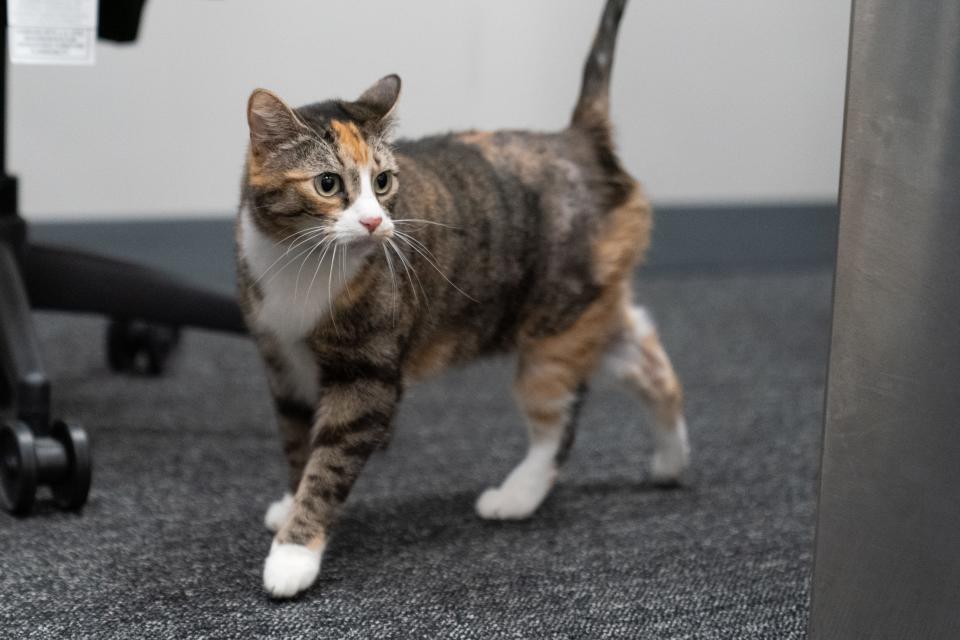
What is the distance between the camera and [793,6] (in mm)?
2709

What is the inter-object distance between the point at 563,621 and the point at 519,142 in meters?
0.58

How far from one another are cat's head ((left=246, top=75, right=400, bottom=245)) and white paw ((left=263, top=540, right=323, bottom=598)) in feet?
1.02

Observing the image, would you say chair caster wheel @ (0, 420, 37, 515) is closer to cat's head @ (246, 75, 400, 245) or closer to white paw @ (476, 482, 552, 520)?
cat's head @ (246, 75, 400, 245)

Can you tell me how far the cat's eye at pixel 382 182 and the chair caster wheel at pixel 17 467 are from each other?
0.52 meters

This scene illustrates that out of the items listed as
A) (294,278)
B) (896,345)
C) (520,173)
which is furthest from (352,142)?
(896,345)

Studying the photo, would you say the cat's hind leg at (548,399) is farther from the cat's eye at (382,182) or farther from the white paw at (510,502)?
the cat's eye at (382,182)

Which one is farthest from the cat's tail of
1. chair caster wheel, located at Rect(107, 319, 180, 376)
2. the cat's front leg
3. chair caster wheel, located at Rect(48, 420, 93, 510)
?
chair caster wheel, located at Rect(107, 319, 180, 376)

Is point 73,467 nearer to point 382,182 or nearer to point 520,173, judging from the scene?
point 382,182

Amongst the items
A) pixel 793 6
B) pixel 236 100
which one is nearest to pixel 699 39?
pixel 793 6

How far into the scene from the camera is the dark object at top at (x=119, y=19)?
1438 mm

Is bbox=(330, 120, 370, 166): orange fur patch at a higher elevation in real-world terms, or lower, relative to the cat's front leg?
higher

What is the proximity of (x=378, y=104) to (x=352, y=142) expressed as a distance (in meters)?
0.09

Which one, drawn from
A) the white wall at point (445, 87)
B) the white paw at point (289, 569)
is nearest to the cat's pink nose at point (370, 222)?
the white paw at point (289, 569)

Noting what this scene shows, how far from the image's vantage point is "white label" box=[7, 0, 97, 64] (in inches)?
46.7
